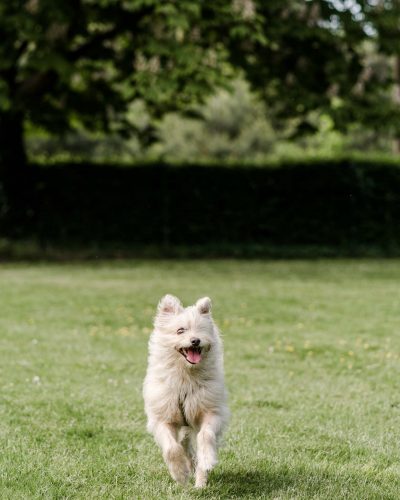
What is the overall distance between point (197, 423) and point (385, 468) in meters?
1.39

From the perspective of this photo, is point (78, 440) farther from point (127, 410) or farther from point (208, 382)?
point (208, 382)

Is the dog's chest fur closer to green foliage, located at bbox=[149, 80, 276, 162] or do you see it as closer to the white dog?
the white dog

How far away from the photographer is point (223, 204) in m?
25.4

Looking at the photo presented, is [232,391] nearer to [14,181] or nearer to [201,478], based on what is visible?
Answer: [201,478]

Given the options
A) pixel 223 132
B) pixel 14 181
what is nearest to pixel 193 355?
pixel 14 181

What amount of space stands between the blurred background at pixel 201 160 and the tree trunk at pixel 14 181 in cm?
4

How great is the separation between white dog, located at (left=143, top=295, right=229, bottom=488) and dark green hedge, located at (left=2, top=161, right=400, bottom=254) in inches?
780

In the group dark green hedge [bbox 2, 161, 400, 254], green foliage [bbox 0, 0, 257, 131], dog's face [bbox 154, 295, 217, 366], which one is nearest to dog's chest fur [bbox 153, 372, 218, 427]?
dog's face [bbox 154, 295, 217, 366]

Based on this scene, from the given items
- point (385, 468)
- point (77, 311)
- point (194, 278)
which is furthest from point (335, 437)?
point (194, 278)

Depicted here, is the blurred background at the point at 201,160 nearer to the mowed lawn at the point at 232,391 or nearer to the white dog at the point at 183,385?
the mowed lawn at the point at 232,391

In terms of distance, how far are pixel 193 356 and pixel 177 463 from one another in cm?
68

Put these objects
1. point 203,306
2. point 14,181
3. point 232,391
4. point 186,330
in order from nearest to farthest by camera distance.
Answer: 1. point 186,330
2. point 203,306
3. point 232,391
4. point 14,181

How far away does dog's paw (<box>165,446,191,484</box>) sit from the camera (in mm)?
5199

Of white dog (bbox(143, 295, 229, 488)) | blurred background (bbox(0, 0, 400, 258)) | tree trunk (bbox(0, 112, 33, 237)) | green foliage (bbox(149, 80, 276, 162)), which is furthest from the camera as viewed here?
green foliage (bbox(149, 80, 276, 162))
